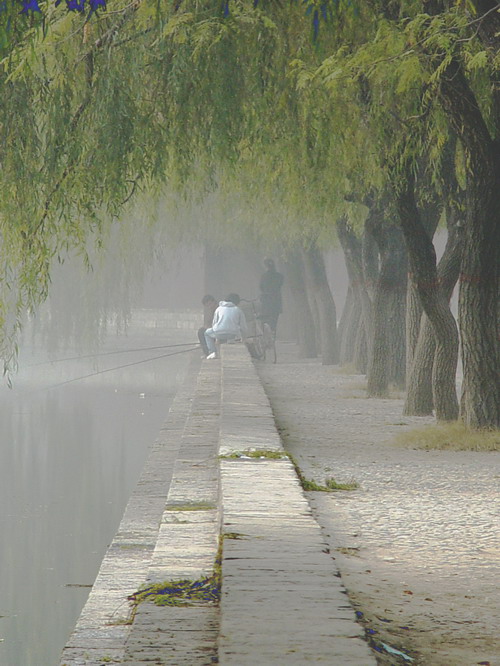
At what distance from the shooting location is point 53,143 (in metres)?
9.34

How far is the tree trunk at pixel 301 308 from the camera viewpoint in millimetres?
26500

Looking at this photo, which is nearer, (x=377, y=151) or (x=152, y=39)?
(x=152, y=39)

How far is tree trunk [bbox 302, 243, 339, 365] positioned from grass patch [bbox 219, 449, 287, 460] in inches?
605

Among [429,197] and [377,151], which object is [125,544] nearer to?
[377,151]

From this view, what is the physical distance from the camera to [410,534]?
6.57 m

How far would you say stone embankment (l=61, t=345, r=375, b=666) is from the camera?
370 centimetres

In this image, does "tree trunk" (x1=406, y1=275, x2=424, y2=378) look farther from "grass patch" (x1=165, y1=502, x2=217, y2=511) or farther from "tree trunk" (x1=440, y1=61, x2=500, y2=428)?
"grass patch" (x1=165, y1=502, x2=217, y2=511)

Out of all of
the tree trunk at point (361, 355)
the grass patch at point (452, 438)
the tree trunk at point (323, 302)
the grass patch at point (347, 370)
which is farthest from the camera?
the tree trunk at point (323, 302)

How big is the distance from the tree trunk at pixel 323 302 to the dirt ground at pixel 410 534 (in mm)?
10337

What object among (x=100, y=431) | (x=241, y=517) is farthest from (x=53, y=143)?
(x=100, y=431)

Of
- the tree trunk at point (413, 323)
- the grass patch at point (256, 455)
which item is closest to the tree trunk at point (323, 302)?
the tree trunk at point (413, 323)

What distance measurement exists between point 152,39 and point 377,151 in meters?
2.44

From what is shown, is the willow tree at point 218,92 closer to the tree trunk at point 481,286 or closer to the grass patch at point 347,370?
the tree trunk at point 481,286

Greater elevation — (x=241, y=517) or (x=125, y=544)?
(x=241, y=517)
